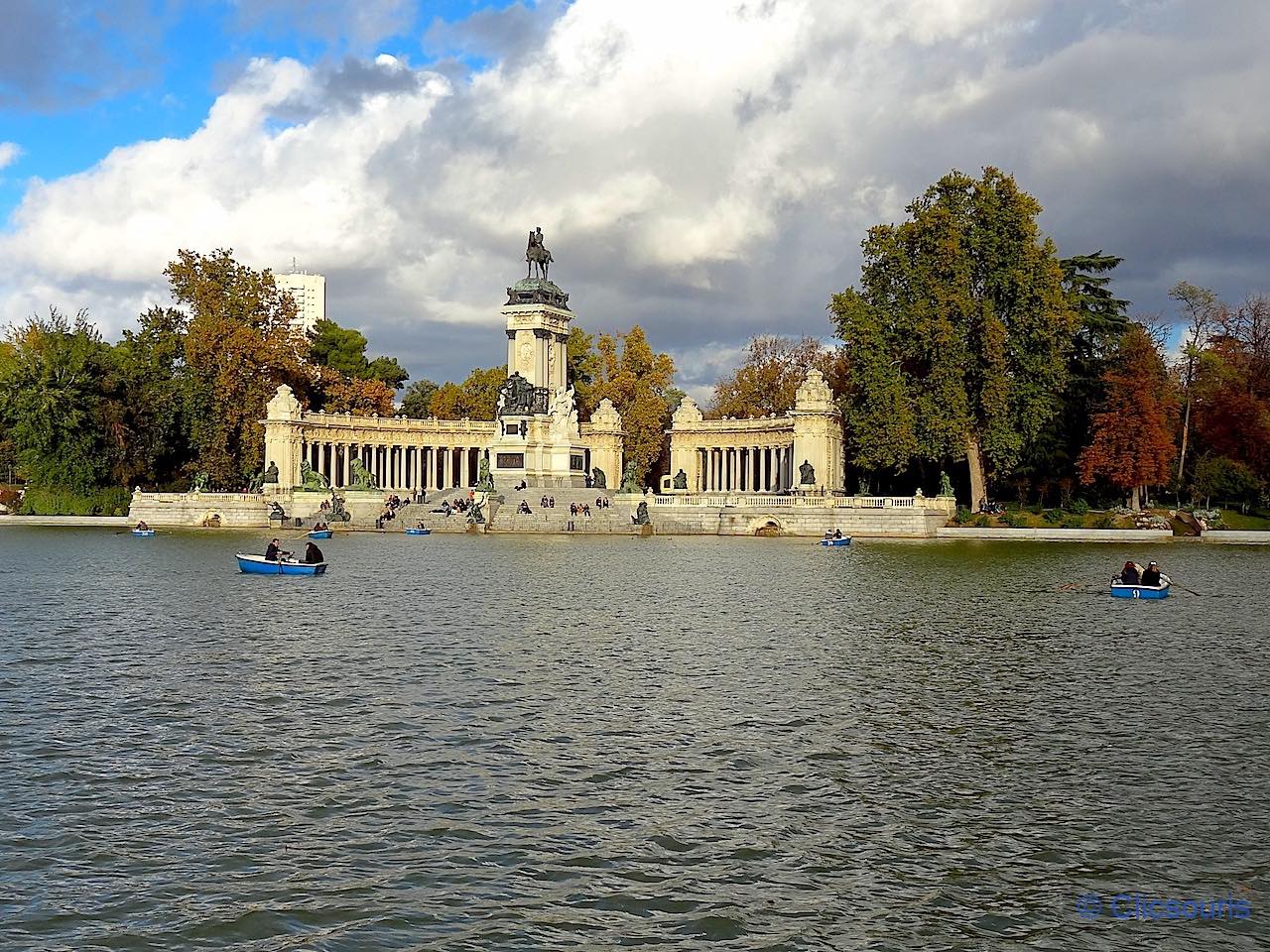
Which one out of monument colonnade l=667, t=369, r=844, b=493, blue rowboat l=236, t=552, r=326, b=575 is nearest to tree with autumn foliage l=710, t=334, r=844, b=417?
monument colonnade l=667, t=369, r=844, b=493

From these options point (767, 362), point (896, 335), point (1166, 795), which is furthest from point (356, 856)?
point (767, 362)

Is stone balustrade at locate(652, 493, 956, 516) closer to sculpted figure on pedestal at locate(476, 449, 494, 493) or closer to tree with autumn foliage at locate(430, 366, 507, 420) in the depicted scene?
sculpted figure on pedestal at locate(476, 449, 494, 493)

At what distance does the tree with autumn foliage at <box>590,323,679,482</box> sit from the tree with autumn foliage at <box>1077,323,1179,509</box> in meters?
33.8

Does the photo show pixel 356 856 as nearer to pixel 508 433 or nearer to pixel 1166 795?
pixel 1166 795

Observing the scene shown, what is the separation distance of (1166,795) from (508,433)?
2626 inches

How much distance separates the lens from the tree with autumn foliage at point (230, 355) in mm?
78438

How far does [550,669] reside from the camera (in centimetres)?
2064

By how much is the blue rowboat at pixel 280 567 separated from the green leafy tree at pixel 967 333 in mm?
37091

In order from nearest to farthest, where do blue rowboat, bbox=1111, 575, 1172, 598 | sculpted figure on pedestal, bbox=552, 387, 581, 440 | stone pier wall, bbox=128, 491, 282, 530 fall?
blue rowboat, bbox=1111, 575, 1172, 598 < stone pier wall, bbox=128, 491, 282, 530 < sculpted figure on pedestal, bbox=552, 387, 581, 440

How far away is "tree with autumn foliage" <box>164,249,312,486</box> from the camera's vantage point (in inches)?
3088

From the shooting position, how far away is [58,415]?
246 feet

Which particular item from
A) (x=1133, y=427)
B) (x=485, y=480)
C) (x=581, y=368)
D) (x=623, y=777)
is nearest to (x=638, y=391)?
(x=581, y=368)

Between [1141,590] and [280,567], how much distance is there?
80.4 feet

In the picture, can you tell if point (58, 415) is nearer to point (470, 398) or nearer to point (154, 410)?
point (154, 410)
